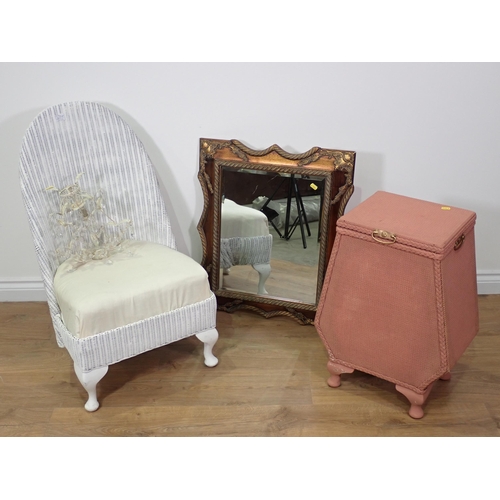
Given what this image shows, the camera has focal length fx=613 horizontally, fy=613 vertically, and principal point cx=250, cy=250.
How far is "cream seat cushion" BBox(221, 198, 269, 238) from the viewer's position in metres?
2.42

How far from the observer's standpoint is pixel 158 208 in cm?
233

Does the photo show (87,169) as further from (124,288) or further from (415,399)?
(415,399)

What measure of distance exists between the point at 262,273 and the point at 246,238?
158 mm

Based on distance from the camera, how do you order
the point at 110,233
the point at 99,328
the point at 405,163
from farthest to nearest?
the point at 405,163 < the point at 110,233 < the point at 99,328

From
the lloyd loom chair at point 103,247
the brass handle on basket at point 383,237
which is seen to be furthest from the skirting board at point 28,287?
the brass handle on basket at point 383,237

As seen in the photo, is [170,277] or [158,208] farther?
[158,208]

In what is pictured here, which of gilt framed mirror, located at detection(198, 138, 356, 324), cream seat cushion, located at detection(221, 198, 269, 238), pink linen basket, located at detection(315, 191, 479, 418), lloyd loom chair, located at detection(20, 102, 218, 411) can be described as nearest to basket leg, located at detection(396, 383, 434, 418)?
pink linen basket, located at detection(315, 191, 479, 418)

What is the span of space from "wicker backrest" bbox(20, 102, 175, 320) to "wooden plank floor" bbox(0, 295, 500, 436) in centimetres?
35

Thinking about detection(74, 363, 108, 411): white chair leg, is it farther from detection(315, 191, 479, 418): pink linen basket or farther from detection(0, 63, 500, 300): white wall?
detection(0, 63, 500, 300): white wall

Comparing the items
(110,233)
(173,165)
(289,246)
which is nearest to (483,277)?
(289,246)

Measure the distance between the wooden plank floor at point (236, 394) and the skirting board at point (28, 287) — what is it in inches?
10.2

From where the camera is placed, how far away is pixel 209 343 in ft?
7.27

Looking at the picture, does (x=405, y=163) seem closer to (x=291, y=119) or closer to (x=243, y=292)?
(x=291, y=119)
